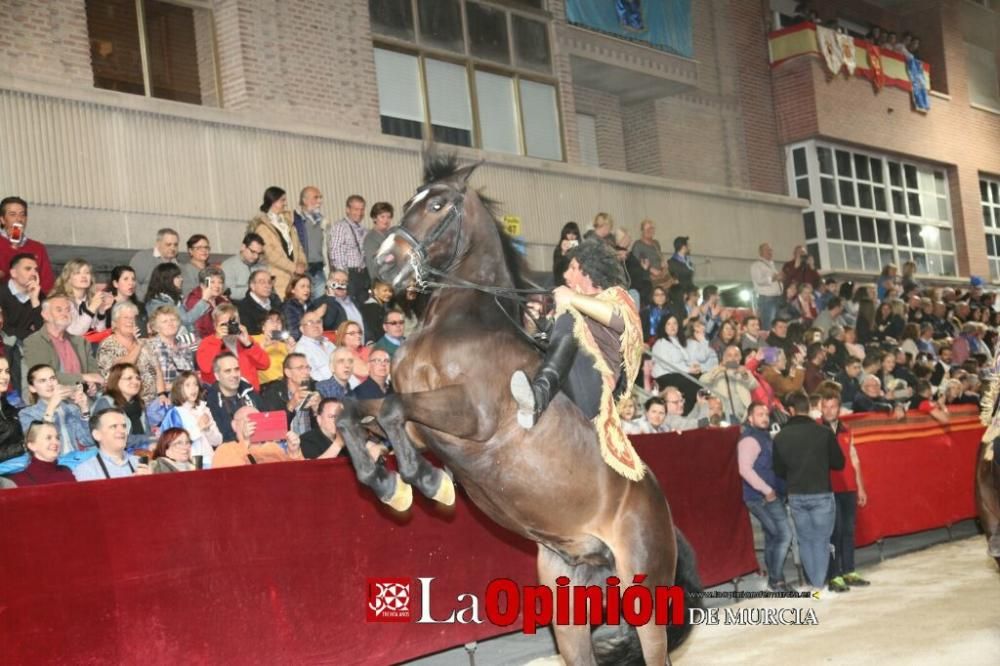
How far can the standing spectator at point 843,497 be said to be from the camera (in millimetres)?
11594

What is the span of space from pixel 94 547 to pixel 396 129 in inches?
513

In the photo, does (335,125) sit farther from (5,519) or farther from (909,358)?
(5,519)

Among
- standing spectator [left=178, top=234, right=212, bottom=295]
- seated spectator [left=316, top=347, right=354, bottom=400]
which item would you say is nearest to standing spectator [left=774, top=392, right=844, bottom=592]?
seated spectator [left=316, top=347, right=354, bottom=400]

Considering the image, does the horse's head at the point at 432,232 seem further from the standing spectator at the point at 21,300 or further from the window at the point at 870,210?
the window at the point at 870,210

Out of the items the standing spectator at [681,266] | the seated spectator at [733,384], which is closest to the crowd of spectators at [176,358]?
the seated spectator at [733,384]

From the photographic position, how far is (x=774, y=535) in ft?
37.3

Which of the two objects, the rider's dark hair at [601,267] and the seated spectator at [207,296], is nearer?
the rider's dark hair at [601,267]

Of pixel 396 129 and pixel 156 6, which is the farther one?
pixel 396 129

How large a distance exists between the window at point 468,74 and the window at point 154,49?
3.12m

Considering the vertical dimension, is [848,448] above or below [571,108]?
below

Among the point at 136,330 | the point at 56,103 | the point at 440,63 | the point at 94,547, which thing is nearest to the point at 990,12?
the point at 440,63

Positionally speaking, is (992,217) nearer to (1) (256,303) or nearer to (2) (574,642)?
(1) (256,303)

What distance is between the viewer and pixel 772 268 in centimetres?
2075

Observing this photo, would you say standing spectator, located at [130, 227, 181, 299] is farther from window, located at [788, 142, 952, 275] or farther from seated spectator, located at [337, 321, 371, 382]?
window, located at [788, 142, 952, 275]
